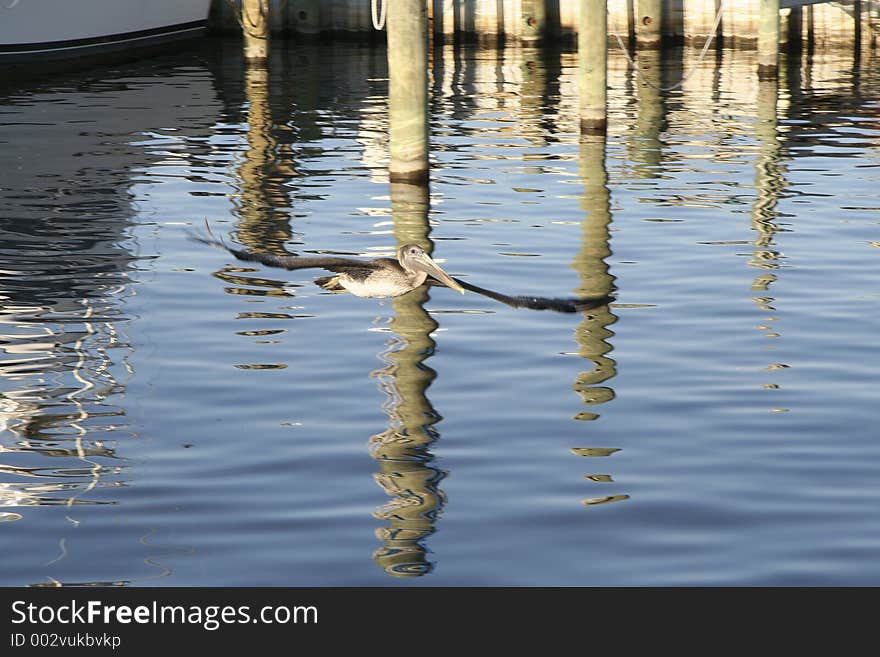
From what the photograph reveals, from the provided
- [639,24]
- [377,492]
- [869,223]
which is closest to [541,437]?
[377,492]

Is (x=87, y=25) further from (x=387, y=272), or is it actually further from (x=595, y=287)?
(x=387, y=272)

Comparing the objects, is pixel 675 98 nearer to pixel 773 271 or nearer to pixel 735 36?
pixel 735 36

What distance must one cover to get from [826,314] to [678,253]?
2.35 m

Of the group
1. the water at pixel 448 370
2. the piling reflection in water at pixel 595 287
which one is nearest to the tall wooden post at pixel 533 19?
the water at pixel 448 370

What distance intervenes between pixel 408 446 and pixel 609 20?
26.2 metres

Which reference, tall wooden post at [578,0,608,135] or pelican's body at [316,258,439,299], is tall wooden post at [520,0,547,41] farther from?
pelican's body at [316,258,439,299]

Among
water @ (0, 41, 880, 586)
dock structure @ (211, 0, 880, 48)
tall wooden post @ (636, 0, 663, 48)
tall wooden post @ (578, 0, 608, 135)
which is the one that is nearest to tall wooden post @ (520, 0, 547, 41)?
dock structure @ (211, 0, 880, 48)

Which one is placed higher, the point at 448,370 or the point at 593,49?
the point at 593,49

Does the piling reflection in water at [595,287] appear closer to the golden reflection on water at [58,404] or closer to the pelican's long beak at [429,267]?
the pelican's long beak at [429,267]

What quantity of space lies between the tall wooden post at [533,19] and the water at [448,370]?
531 inches

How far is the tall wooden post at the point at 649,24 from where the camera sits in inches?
1268

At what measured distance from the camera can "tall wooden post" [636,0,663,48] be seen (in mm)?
32219

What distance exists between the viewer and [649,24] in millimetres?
32219

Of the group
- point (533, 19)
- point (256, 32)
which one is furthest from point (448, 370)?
point (533, 19)
